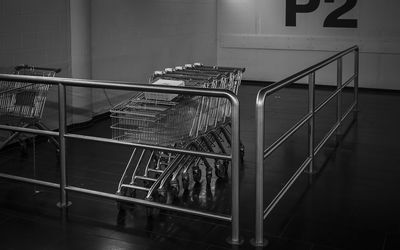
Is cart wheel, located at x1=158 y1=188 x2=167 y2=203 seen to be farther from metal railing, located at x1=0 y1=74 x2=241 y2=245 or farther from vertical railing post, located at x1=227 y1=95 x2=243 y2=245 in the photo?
vertical railing post, located at x1=227 y1=95 x2=243 y2=245

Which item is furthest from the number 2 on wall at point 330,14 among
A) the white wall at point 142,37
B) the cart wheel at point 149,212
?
the cart wheel at point 149,212

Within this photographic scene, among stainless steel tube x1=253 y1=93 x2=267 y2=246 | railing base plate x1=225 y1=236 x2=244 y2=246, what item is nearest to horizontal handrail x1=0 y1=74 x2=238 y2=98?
stainless steel tube x1=253 y1=93 x2=267 y2=246

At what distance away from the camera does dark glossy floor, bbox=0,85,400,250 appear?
10.9 ft

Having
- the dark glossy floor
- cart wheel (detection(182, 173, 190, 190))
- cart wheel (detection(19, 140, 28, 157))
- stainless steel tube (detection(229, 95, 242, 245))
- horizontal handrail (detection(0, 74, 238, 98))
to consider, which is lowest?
the dark glossy floor

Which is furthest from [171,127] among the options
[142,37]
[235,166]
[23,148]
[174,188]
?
[142,37]

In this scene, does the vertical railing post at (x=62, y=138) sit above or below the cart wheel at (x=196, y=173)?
above

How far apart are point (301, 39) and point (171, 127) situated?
6.55 meters

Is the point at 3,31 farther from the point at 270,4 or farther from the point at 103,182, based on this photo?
the point at 270,4

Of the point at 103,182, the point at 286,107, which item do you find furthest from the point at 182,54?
the point at 103,182

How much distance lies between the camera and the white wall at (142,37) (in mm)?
6863

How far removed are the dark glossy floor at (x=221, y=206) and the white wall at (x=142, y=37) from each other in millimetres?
1571

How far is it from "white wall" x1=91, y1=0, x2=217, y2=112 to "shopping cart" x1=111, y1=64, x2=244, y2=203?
2.41 metres

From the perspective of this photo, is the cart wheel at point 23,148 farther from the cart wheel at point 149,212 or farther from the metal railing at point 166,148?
the cart wheel at point 149,212

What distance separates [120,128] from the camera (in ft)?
12.3
